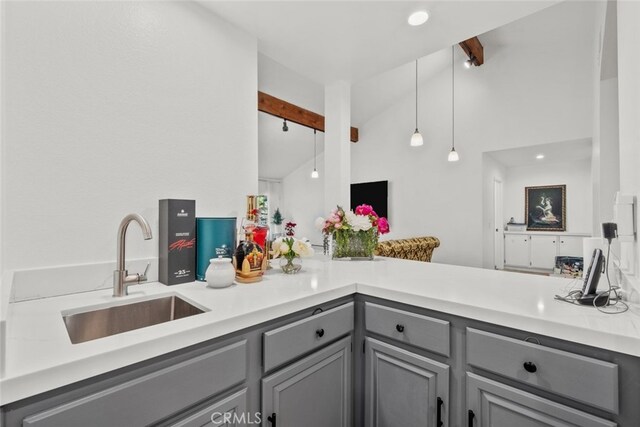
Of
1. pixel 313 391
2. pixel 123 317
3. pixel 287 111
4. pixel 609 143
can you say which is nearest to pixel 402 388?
pixel 313 391

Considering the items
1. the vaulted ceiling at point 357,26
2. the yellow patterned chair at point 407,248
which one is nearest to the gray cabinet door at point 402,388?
the vaulted ceiling at point 357,26

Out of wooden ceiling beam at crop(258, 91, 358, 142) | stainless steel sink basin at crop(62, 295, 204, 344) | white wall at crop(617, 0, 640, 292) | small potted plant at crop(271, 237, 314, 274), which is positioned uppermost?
wooden ceiling beam at crop(258, 91, 358, 142)

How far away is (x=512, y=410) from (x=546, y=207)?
6.84m

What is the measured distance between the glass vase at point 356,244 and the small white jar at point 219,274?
914 millimetres

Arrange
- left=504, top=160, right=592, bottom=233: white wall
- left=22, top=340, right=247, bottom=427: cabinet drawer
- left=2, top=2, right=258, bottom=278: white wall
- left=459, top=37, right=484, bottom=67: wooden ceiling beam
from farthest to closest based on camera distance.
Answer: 1. left=504, top=160, right=592, bottom=233: white wall
2. left=459, top=37, right=484, bottom=67: wooden ceiling beam
3. left=2, top=2, right=258, bottom=278: white wall
4. left=22, top=340, right=247, bottom=427: cabinet drawer

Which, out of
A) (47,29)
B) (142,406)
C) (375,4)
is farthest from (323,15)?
(142,406)

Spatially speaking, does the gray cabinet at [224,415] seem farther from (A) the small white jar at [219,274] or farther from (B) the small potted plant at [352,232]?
(B) the small potted plant at [352,232]

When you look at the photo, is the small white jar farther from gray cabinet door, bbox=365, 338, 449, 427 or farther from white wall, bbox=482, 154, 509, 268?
white wall, bbox=482, 154, 509, 268

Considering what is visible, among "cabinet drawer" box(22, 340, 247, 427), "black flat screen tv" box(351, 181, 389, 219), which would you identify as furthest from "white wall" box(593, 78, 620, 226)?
→ "black flat screen tv" box(351, 181, 389, 219)

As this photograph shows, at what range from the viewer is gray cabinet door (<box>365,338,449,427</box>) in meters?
1.10

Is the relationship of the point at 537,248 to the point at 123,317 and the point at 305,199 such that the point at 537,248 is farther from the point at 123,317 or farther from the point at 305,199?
the point at 123,317

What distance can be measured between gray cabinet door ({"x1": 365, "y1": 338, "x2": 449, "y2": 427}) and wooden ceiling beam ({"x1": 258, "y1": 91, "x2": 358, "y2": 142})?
332cm

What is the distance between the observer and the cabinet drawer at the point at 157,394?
0.64 m

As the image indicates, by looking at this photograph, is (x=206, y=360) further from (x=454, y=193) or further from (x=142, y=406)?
(x=454, y=193)
